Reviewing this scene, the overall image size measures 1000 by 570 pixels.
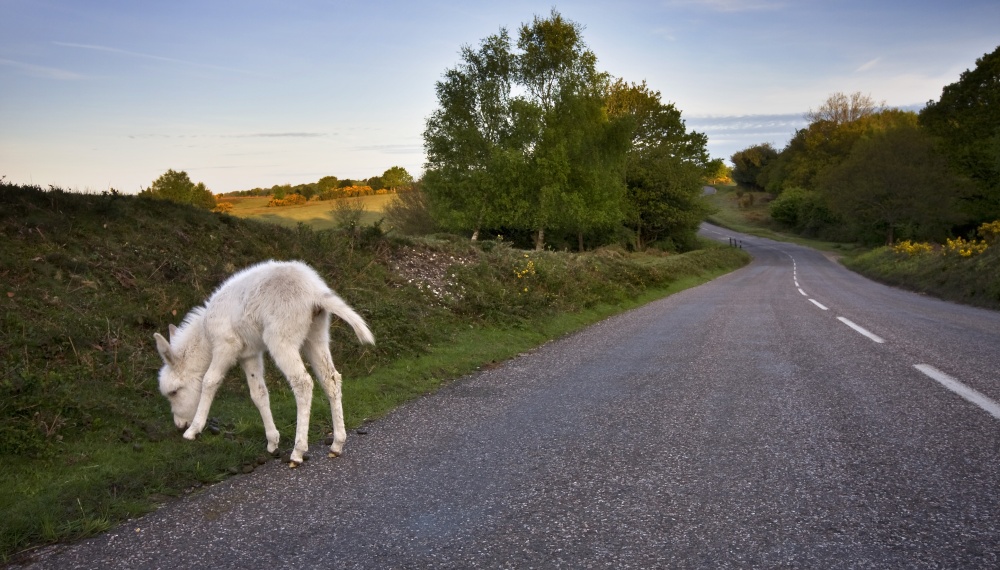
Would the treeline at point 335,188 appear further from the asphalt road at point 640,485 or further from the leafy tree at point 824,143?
the leafy tree at point 824,143

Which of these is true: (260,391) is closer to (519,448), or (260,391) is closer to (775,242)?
(519,448)

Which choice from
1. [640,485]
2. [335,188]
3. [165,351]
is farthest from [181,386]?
[335,188]

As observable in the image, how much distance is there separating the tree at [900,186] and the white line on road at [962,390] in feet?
155

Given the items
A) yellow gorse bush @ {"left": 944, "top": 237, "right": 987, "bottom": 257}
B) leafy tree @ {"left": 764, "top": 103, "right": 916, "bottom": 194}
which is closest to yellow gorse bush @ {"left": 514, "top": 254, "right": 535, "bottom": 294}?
yellow gorse bush @ {"left": 944, "top": 237, "right": 987, "bottom": 257}

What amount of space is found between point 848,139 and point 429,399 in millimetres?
84322

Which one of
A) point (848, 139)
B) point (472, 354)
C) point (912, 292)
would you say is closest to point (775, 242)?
point (848, 139)

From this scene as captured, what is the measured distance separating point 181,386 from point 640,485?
163 inches

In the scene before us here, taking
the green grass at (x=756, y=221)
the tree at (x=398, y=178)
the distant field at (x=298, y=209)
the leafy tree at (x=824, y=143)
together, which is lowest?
the green grass at (x=756, y=221)

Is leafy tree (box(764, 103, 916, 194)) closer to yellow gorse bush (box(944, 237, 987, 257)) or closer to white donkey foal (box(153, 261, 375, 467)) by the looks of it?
yellow gorse bush (box(944, 237, 987, 257))

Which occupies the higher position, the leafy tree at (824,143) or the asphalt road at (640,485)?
the leafy tree at (824,143)

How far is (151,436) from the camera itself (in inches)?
224

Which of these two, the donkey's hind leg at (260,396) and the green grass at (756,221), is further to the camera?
the green grass at (756,221)

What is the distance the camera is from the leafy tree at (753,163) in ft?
364

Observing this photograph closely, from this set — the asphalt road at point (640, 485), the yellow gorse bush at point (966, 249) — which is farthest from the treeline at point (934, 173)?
the asphalt road at point (640, 485)
